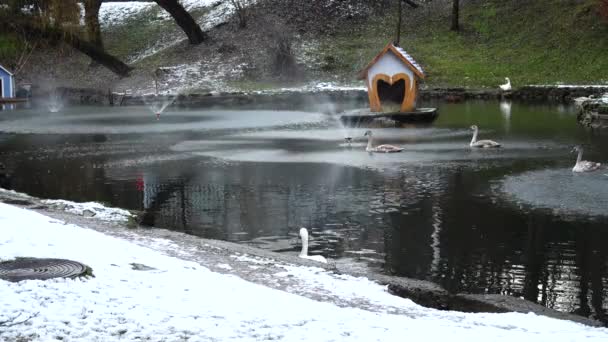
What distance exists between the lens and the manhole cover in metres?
8.36

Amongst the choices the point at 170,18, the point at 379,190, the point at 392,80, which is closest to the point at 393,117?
the point at 392,80

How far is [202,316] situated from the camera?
24.6 ft

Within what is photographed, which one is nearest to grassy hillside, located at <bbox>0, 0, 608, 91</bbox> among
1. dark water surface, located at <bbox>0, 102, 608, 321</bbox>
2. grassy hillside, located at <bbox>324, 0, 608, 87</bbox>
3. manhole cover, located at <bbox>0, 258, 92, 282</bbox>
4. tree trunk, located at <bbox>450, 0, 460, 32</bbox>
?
grassy hillside, located at <bbox>324, 0, 608, 87</bbox>

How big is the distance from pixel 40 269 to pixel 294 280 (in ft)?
9.71

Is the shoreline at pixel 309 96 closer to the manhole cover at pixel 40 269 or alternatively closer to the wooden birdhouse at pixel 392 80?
the wooden birdhouse at pixel 392 80

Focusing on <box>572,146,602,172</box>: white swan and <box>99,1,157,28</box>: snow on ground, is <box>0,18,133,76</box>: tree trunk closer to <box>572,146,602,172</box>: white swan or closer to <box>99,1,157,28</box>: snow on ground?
<box>99,1,157,28</box>: snow on ground

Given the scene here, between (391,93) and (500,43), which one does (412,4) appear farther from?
(391,93)

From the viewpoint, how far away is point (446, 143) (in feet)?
87.3

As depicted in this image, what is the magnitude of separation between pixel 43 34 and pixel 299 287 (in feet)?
157

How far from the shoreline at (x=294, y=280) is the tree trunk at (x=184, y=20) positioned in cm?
4425

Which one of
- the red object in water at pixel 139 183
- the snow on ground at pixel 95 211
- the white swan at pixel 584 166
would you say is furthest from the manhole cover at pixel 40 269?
the white swan at pixel 584 166

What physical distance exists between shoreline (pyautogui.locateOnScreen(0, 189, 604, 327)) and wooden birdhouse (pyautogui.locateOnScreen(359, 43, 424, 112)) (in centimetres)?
2317

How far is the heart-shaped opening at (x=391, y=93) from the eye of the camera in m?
36.7

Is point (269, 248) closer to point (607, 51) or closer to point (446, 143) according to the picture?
point (446, 143)
